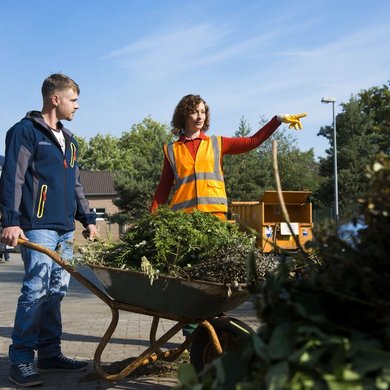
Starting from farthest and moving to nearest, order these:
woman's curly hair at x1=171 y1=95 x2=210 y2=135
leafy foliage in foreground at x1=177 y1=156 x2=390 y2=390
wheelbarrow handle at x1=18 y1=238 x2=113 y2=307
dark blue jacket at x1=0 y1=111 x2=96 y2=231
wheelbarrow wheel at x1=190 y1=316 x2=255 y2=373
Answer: woman's curly hair at x1=171 y1=95 x2=210 y2=135 → dark blue jacket at x1=0 y1=111 x2=96 y2=231 → wheelbarrow handle at x1=18 y1=238 x2=113 y2=307 → wheelbarrow wheel at x1=190 y1=316 x2=255 y2=373 → leafy foliage in foreground at x1=177 y1=156 x2=390 y2=390

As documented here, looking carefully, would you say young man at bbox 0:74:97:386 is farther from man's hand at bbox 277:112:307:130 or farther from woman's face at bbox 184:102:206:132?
man's hand at bbox 277:112:307:130

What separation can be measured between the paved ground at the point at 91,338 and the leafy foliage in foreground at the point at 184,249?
431mm

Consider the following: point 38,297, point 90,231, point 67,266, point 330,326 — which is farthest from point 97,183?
point 330,326

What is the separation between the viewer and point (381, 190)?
168 centimetres

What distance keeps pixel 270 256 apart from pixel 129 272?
2.79 feet

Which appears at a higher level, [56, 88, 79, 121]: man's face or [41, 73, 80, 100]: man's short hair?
[41, 73, 80, 100]: man's short hair

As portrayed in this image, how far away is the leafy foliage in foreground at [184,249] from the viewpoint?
3.47m

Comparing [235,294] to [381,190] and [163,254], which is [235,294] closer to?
[163,254]

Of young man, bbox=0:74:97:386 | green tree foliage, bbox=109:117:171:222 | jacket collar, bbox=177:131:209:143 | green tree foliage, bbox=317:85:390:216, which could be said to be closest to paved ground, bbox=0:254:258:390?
young man, bbox=0:74:97:386

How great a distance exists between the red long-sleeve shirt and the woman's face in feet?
0.26

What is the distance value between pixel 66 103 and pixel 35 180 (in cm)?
65

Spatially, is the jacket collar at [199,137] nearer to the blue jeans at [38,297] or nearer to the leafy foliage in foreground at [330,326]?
the blue jeans at [38,297]

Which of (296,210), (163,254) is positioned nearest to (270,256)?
(163,254)

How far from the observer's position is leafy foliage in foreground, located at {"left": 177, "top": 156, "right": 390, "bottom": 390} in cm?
150
